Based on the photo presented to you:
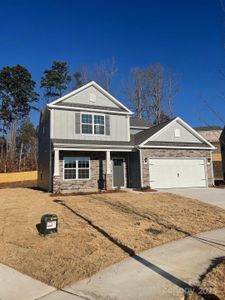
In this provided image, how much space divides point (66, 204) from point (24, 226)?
3.77m

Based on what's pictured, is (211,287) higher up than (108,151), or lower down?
lower down

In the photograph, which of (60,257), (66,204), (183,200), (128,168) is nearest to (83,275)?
(60,257)

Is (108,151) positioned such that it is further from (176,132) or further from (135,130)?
(135,130)

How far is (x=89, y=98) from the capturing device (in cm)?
1939

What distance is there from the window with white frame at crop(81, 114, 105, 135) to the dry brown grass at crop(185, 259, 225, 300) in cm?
1472

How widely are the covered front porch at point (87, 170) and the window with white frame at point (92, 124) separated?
1.40 meters

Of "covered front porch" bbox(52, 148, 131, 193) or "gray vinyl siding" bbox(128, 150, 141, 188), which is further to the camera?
"gray vinyl siding" bbox(128, 150, 141, 188)

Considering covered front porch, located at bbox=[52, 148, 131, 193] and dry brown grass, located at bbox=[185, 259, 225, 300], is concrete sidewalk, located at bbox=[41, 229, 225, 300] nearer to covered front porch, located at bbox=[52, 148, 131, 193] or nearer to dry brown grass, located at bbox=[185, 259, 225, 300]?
dry brown grass, located at bbox=[185, 259, 225, 300]

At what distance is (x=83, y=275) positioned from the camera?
506 centimetres

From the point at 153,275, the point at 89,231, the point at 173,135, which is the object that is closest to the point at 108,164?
the point at 173,135

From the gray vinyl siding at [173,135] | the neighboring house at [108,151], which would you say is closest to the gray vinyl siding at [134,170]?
the neighboring house at [108,151]

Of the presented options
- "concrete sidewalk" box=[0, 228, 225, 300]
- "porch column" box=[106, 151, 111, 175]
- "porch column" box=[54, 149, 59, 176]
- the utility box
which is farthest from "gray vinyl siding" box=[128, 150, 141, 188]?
"concrete sidewalk" box=[0, 228, 225, 300]

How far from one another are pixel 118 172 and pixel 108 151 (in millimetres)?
2042

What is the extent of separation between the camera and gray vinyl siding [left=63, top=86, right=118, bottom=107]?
1891 centimetres
